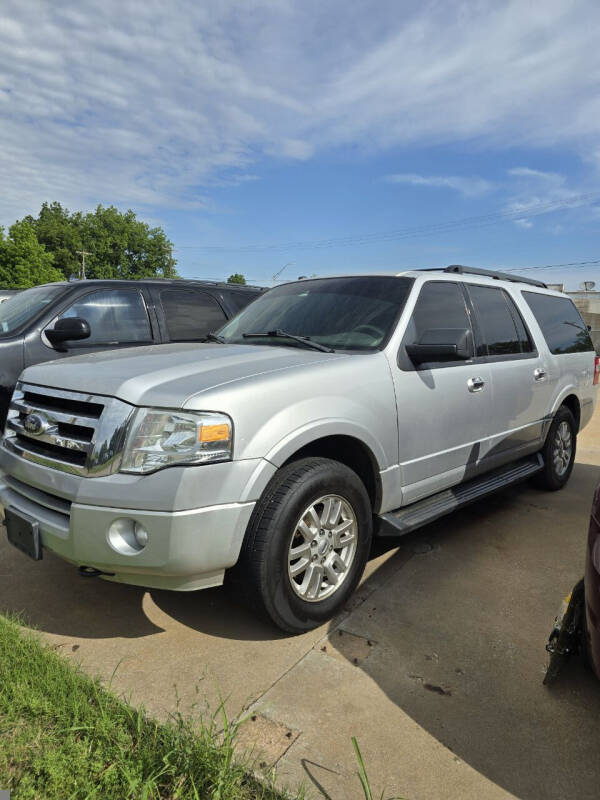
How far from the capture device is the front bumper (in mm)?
2170

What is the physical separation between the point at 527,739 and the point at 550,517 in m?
2.58

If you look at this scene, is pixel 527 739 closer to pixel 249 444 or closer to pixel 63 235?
pixel 249 444

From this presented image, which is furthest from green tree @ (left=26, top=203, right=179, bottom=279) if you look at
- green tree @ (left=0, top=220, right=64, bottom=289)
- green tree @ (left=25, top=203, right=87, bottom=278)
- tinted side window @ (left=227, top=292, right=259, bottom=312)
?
tinted side window @ (left=227, top=292, right=259, bottom=312)

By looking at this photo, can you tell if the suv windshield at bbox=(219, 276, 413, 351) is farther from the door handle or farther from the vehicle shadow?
the vehicle shadow

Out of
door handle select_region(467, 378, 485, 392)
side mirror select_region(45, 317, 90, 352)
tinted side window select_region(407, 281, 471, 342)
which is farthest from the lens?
side mirror select_region(45, 317, 90, 352)

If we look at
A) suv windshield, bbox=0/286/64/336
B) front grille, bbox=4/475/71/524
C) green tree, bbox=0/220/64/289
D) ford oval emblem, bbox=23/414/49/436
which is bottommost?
front grille, bbox=4/475/71/524

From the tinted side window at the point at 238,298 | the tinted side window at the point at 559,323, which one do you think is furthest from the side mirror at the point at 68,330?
the tinted side window at the point at 559,323

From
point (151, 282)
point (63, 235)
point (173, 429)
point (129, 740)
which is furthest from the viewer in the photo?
point (63, 235)

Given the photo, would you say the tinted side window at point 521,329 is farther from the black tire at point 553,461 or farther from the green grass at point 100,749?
the green grass at point 100,749

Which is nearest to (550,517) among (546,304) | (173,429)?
(546,304)

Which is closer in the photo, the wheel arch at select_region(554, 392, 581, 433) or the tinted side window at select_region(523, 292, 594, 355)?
the tinted side window at select_region(523, 292, 594, 355)

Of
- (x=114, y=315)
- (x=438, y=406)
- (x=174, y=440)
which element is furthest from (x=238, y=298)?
(x=174, y=440)

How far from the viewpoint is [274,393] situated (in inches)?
96.5

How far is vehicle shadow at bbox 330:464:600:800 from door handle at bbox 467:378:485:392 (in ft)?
3.46
